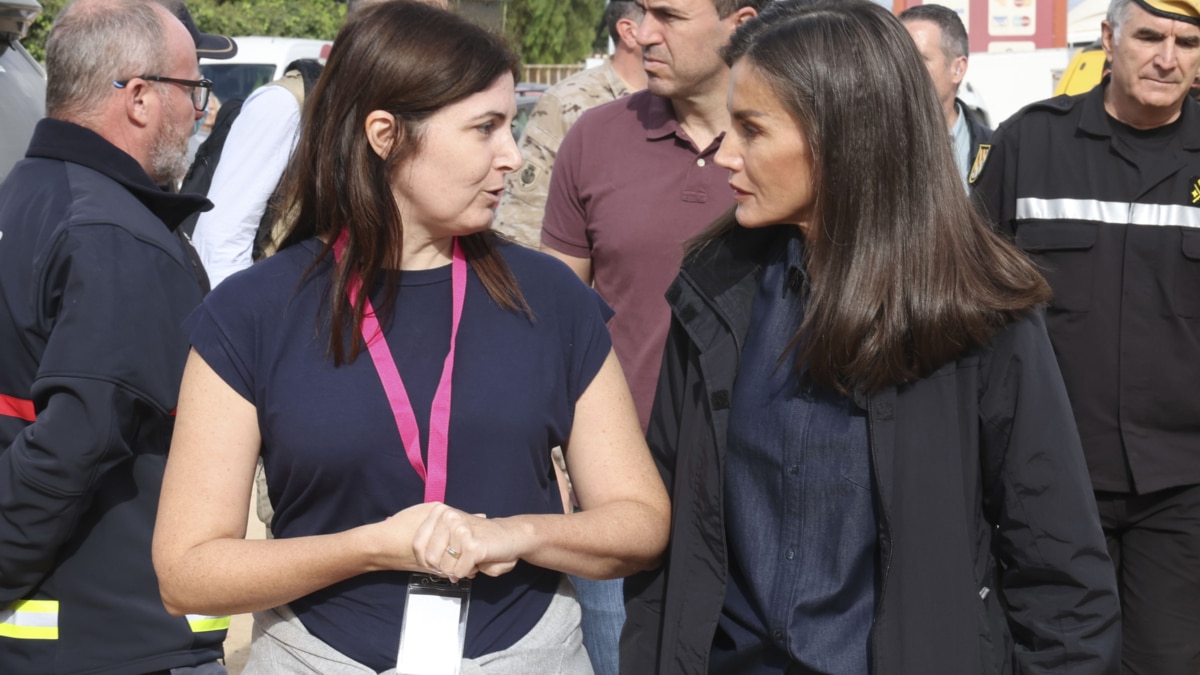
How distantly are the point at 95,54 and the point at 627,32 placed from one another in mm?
2965

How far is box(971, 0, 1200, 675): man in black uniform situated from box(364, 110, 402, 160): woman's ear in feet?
8.41

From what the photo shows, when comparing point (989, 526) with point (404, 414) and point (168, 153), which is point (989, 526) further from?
point (168, 153)

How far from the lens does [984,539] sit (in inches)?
89.4

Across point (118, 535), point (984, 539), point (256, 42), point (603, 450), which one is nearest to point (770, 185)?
point (603, 450)

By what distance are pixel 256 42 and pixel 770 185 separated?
1344 cm

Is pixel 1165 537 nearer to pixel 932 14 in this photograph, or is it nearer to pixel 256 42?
pixel 932 14

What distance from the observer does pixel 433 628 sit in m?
2.11

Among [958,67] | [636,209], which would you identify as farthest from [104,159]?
[958,67]

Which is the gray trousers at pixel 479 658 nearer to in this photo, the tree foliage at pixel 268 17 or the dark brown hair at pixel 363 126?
the dark brown hair at pixel 363 126

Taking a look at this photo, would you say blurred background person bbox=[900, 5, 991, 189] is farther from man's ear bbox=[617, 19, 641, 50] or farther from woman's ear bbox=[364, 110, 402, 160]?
woman's ear bbox=[364, 110, 402, 160]

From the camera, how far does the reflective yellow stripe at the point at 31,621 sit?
287cm

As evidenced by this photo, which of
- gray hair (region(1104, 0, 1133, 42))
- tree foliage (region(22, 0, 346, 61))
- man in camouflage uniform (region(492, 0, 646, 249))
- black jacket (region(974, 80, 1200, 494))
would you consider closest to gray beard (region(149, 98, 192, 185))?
man in camouflage uniform (region(492, 0, 646, 249))

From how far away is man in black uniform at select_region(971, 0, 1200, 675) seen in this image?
4.03m

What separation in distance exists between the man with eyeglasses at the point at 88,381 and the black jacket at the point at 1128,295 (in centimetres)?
259
